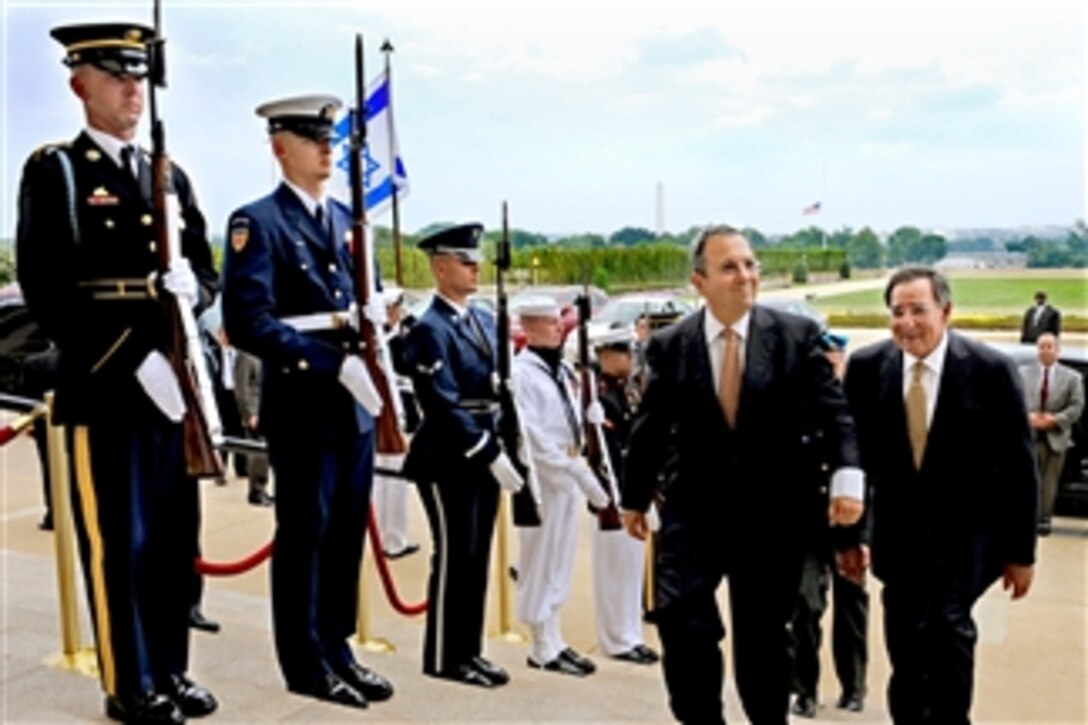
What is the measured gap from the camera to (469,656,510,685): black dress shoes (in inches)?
179

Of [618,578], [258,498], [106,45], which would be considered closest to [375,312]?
[106,45]

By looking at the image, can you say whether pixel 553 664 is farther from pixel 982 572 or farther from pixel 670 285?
pixel 670 285

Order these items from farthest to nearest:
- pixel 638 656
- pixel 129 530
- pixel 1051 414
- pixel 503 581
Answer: pixel 1051 414 < pixel 638 656 < pixel 503 581 < pixel 129 530

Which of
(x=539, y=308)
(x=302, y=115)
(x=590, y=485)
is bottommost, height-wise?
(x=590, y=485)

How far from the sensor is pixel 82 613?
5125mm

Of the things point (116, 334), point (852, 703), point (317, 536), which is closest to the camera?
point (116, 334)

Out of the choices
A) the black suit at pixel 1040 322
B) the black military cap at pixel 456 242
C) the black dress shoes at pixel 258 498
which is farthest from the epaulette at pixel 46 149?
the black suit at pixel 1040 322

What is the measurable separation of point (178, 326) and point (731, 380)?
5.07ft

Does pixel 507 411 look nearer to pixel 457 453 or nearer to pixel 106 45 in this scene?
pixel 457 453

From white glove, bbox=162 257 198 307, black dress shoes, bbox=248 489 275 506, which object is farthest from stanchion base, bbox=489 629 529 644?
black dress shoes, bbox=248 489 275 506

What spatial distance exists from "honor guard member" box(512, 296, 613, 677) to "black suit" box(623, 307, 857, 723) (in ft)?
5.19

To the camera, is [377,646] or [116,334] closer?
[116,334]

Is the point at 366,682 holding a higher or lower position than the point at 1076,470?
higher

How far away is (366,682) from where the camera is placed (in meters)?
4.14
